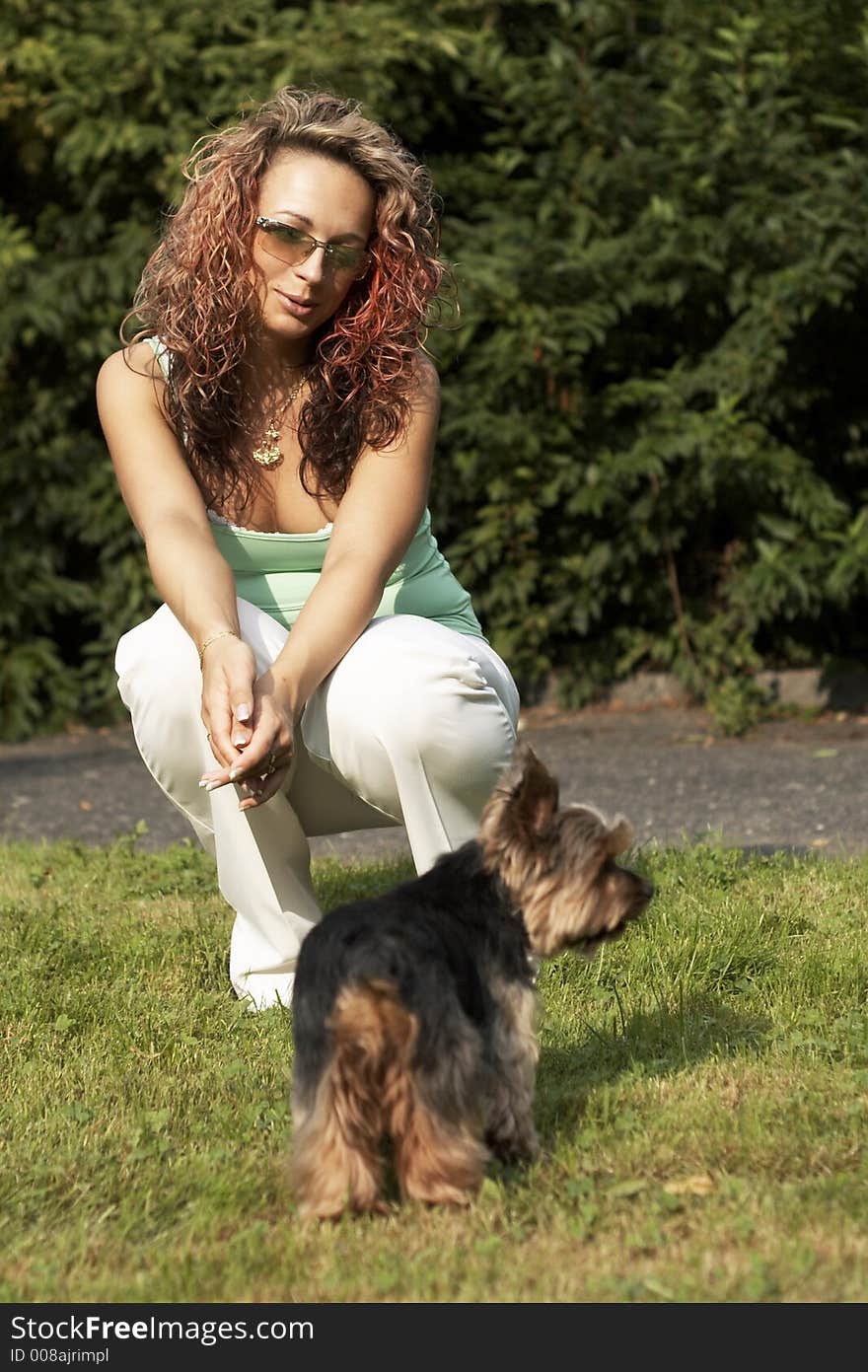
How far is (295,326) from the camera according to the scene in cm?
442

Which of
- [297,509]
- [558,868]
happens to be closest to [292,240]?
[297,509]

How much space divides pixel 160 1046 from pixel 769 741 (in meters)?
5.23

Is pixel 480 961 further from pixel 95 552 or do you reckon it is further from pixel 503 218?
pixel 95 552

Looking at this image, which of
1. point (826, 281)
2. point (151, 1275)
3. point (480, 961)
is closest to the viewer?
point (151, 1275)

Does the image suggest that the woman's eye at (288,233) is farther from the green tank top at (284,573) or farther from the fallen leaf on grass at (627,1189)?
the fallen leaf on grass at (627,1189)

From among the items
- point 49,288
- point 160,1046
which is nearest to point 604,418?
point 49,288

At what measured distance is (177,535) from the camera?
4242 mm

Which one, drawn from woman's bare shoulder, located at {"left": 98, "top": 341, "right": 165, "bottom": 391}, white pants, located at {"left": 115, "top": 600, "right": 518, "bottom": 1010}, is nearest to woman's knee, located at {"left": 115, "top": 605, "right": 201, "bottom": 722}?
white pants, located at {"left": 115, "top": 600, "right": 518, "bottom": 1010}

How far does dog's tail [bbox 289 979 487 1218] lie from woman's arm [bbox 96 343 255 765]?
989mm

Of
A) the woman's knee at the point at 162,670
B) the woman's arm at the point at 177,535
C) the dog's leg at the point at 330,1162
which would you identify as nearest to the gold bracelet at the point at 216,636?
the woman's arm at the point at 177,535

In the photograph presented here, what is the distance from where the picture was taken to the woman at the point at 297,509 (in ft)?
13.7

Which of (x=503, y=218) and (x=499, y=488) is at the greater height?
(x=503, y=218)

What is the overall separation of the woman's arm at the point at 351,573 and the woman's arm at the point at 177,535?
78 millimetres
